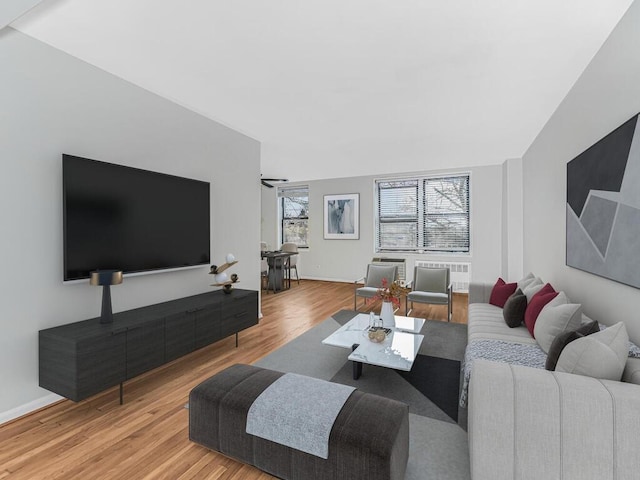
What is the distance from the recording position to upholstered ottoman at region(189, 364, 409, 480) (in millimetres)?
1449

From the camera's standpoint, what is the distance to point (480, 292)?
4285 mm

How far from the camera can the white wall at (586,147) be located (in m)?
1.95

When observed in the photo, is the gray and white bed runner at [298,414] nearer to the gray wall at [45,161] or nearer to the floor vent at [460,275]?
the gray wall at [45,161]

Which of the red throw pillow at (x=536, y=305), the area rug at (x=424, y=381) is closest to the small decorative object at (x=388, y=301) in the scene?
the area rug at (x=424, y=381)

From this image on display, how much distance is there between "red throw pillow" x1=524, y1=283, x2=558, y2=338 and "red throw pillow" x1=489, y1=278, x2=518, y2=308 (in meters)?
0.87

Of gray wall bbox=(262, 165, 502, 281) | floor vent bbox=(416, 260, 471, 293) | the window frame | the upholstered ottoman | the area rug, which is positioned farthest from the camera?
the window frame

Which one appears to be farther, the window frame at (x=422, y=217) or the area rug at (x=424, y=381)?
the window frame at (x=422, y=217)

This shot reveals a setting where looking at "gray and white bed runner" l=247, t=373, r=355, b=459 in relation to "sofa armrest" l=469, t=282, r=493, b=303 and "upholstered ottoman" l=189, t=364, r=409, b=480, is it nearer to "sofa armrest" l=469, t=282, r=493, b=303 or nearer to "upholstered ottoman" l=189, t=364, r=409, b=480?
"upholstered ottoman" l=189, t=364, r=409, b=480

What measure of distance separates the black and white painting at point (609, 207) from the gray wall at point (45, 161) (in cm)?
382

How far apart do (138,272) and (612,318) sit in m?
3.82

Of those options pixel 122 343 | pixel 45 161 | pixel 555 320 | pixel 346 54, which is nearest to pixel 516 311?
pixel 555 320

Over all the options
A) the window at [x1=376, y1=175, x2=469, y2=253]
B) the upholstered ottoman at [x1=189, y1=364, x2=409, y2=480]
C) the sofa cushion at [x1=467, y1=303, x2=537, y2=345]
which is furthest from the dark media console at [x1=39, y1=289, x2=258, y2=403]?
the window at [x1=376, y1=175, x2=469, y2=253]

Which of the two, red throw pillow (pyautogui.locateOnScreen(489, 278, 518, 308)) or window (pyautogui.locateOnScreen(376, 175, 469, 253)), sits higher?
window (pyautogui.locateOnScreen(376, 175, 469, 253))

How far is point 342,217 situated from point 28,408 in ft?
21.8
